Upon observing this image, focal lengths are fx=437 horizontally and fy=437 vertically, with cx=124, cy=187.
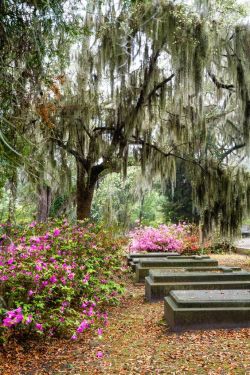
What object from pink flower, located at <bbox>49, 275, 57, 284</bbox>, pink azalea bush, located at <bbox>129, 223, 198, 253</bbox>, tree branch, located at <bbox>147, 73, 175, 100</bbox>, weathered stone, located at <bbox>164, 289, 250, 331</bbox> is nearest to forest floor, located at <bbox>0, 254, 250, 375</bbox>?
weathered stone, located at <bbox>164, 289, 250, 331</bbox>

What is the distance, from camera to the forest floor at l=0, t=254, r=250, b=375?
12.4 feet

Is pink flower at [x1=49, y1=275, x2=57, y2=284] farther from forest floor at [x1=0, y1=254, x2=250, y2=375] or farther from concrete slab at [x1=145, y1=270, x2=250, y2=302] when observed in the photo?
concrete slab at [x1=145, y1=270, x2=250, y2=302]

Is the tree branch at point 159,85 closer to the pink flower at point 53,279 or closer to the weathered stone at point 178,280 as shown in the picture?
the weathered stone at point 178,280

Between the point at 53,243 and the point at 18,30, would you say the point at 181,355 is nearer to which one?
the point at 53,243

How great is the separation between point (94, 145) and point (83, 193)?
3.74ft

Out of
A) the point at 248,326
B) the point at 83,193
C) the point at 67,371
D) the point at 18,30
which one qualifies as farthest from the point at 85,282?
the point at 83,193

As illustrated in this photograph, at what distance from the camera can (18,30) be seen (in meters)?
4.86

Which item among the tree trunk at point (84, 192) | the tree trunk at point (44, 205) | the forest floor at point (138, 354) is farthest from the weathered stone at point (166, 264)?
the tree trunk at point (44, 205)

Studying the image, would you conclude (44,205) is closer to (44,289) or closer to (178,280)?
(178,280)

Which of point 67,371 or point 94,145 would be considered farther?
point 94,145

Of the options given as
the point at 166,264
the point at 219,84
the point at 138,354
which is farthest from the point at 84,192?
the point at 138,354

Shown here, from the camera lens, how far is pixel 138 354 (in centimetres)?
427

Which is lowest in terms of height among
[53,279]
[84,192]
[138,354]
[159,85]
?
[138,354]

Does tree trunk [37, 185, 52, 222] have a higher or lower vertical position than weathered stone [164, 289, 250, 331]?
higher
